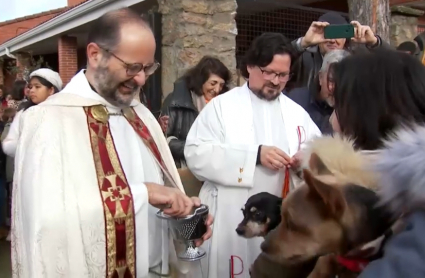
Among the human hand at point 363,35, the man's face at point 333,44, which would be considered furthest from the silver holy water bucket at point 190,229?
the man's face at point 333,44

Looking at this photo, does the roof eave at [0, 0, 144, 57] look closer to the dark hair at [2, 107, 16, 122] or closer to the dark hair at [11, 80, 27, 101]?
the dark hair at [11, 80, 27, 101]

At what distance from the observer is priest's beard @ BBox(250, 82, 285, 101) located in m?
3.18

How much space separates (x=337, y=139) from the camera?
156 centimetres

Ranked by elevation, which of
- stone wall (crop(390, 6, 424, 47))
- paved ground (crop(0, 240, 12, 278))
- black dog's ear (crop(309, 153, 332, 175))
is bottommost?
paved ground (crop(0, 240, 12, 278))

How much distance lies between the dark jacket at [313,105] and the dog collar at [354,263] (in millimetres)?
2225

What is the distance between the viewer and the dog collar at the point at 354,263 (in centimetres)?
135

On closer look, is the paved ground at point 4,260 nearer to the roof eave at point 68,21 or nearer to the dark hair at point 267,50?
the dark hair at point 267,50

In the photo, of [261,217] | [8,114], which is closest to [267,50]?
[261,217]

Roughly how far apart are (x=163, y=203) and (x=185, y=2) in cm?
541

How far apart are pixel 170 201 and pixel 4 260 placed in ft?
15.0

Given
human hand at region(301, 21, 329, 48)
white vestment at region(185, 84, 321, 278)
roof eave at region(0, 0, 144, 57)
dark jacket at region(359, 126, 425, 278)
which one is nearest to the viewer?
dark jacket at region(359, 126, 425, 278)

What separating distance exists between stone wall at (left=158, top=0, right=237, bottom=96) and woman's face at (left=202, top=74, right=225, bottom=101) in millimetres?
2493

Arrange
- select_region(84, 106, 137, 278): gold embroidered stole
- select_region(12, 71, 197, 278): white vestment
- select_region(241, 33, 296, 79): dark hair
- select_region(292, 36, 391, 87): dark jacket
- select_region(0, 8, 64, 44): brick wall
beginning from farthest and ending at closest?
select_region(0, 8, 64, 44): brick wall → select_region(292, 36, 391, 87): dark jacket → select_region(241, 33, 296, 79): dark hair → select_region(84, 106, 137, 278): gold embroidered stole → select_region(12, 71, 197, 278): white vestment

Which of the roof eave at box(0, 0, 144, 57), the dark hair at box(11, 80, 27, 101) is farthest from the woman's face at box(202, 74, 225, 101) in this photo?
the roof eave at box(0, 0, 144, 57)
